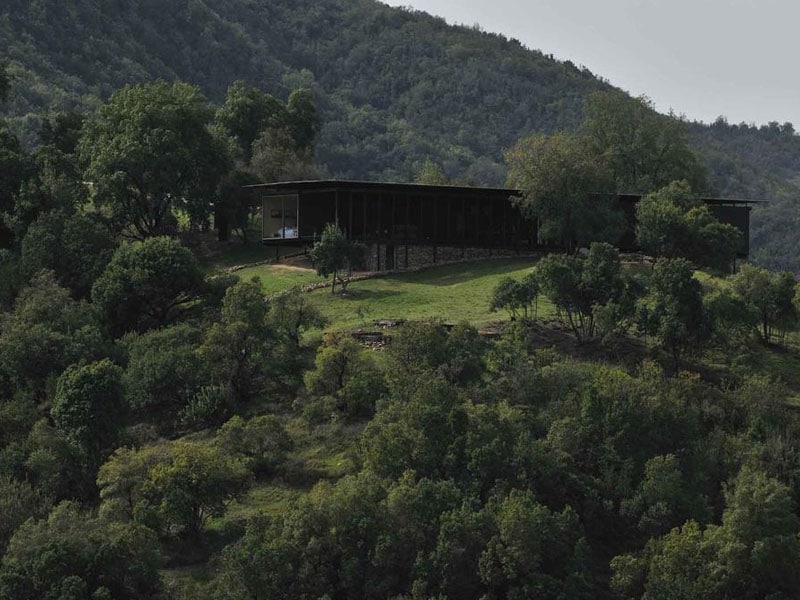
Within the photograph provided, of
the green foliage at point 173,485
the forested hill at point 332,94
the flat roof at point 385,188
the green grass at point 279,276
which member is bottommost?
the green foliage at point 173,485

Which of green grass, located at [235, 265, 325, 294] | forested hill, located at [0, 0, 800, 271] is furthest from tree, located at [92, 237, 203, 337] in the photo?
forested hill, located at [0, 0, 800, 271]

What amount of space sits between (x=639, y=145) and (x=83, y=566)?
5221 cm

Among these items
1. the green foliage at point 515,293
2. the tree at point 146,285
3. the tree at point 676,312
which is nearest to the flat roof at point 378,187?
the tree at point 146,285

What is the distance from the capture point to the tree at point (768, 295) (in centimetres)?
5650

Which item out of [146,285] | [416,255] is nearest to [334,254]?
[146,285]

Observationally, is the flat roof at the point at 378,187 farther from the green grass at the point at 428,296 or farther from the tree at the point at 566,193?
the green grass at the point at 428,296

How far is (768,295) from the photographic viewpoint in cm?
5659

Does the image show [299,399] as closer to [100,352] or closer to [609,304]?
[100,352]

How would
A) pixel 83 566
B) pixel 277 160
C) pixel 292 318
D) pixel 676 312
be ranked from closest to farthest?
pixel 83 566
pixel 676 312
pixel 292 318
pixel 277 160

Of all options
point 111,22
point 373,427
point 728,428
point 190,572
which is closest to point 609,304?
point 728,428

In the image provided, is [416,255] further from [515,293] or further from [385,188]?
[515,293]

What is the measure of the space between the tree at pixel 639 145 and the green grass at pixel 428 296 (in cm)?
1644

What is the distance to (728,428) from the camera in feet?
167

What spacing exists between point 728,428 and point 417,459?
12.2 metres
